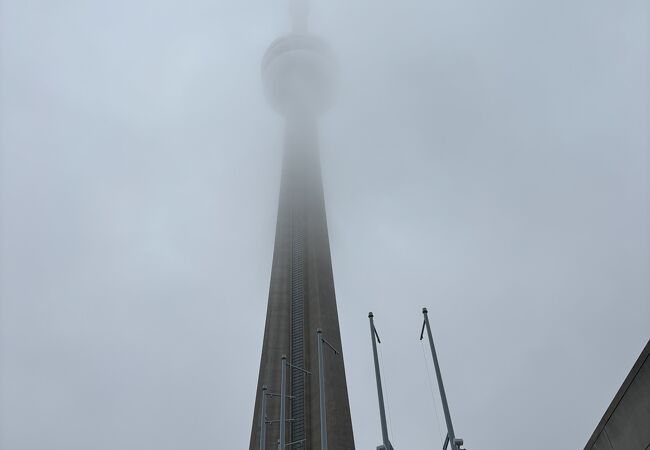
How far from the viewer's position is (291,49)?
9288 centimetres

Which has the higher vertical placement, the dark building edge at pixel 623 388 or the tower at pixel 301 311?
the tower at pixel 301 311

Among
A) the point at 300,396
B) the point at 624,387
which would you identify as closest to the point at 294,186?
the point at 300,396

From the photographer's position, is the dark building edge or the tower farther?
the tower

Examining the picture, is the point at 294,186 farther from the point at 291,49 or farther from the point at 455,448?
the point at 455,448

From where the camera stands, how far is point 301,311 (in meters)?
47.0

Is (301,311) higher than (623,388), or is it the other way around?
(301,311)

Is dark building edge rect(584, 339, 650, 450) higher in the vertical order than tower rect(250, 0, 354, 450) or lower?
lower

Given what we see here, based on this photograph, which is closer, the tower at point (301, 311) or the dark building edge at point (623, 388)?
the dark building edge at point (623, 388)

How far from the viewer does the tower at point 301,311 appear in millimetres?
38188

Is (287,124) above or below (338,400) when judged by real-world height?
above

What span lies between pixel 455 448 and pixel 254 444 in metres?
22.6

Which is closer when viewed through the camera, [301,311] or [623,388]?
[623,388]

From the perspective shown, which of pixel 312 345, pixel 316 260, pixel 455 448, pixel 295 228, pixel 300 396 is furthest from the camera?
pixel 295 228

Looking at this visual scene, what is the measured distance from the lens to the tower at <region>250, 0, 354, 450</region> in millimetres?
38188
